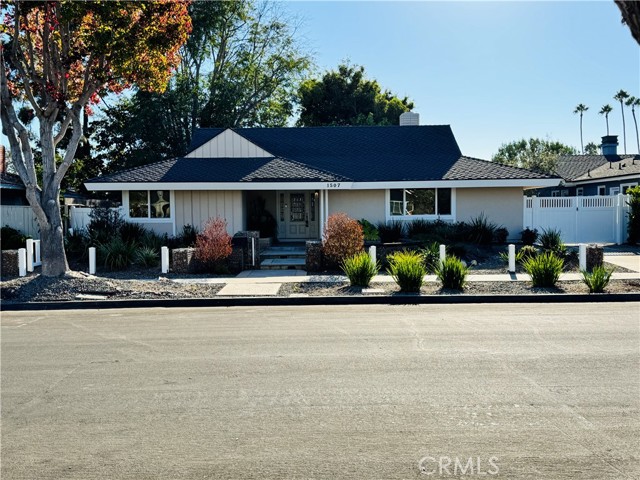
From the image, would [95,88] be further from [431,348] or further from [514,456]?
[514,456]

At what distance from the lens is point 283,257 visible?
20812mm

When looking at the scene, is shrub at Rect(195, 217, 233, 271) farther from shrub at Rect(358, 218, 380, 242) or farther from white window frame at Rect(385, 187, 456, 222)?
white window frame at Rect(385, 187, 456, 222)

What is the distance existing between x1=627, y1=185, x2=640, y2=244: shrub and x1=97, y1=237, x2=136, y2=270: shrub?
63.9ft

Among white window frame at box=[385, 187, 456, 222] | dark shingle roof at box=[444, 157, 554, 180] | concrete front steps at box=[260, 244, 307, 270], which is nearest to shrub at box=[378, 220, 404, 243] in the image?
white window frame at box=[385, 187, 456, 222]

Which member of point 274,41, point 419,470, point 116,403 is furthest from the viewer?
point 274,41

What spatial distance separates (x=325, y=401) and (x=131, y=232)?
53.6 feet

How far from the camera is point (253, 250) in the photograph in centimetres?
1884

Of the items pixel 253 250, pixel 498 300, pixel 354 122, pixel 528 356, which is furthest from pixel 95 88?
pixel 354 122

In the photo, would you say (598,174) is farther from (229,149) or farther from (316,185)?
(229,149)

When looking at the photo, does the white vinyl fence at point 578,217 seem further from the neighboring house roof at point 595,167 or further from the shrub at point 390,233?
the shrub at point 390,233

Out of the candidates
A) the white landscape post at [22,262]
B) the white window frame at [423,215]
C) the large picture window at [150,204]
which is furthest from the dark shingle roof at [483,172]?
the white landscape post at [22,262]

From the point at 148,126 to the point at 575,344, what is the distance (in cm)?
3244

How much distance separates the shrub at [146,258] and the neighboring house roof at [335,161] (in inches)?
144

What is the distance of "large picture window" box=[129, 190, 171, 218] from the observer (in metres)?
22.9
